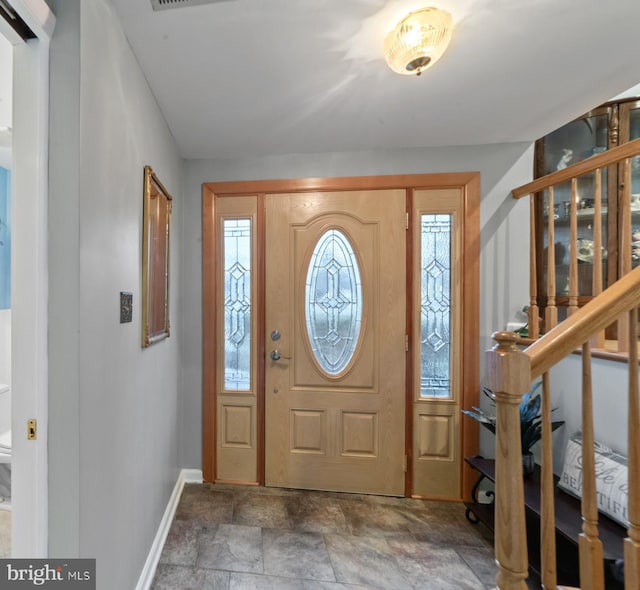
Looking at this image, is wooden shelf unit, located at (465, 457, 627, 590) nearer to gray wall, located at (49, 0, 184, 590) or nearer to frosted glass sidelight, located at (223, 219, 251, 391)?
frosted glass sidelight, located at (223, 219, 251, 391)

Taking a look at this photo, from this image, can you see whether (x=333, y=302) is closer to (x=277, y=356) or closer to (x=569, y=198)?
(x=277, y=356)

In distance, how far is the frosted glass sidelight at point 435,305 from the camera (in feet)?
6.88

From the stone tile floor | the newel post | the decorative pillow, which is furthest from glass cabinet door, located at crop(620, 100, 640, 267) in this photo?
the stone tile floor

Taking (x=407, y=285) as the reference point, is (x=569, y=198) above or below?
above

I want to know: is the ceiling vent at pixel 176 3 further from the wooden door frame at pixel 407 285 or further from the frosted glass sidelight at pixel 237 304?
the frosted glass sidelight at pixel 237 304

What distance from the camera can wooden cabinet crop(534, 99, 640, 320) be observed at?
5.95 ft

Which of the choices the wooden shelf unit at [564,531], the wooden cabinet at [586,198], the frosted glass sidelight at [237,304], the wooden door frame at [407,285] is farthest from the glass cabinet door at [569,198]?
the frosted glass sidelight at [237,304]

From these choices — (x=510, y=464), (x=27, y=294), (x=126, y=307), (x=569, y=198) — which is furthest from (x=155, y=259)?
(x=569, y=198)

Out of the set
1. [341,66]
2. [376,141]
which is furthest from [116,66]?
[376,141]

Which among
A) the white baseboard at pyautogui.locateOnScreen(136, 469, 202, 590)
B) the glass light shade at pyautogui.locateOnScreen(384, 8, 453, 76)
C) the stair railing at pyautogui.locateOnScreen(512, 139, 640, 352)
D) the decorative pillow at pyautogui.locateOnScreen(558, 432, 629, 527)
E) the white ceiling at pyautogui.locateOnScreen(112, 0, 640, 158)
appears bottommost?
the white baseboard at pyautogui.locateOnScreen(136, 469, 202, 590)

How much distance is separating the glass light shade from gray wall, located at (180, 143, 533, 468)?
0.95 metres

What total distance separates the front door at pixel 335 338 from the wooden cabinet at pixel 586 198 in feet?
3.03

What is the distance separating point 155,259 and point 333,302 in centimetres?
114

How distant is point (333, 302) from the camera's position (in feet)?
7.06
